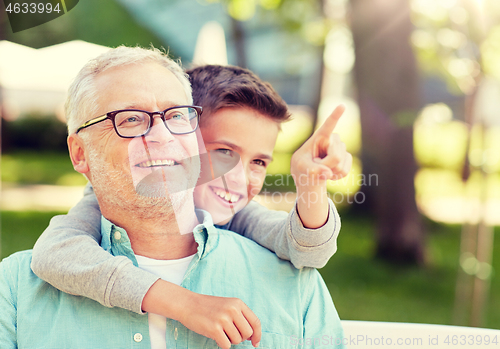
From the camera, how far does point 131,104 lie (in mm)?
1352

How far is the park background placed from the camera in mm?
2992

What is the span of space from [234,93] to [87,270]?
74 centimetres

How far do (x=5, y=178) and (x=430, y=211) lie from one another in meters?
7.23

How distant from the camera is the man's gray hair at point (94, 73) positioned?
1.41 m

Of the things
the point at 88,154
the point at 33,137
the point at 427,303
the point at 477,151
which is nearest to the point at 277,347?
the point at 88,154

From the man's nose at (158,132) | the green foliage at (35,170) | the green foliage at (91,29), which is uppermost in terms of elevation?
the green foliage at (91,29)

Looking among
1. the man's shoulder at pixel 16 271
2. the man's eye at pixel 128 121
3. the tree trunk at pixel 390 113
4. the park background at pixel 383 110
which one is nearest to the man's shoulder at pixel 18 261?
the man's shoulder at pixel 16 271

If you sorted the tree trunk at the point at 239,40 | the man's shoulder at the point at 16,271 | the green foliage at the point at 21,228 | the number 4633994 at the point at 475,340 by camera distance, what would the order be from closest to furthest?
the man's shoulder at the point at 16,271
the number 4633994 at the point at 475,340
the green foliage at the point at 21,228
the tree trunk at the point at 239,40

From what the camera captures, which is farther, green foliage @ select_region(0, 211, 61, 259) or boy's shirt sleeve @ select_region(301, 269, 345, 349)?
green foliage @ select_region(0, 211, 61, 259)

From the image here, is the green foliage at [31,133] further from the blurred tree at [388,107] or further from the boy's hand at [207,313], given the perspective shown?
the boy's hand at [207,313]

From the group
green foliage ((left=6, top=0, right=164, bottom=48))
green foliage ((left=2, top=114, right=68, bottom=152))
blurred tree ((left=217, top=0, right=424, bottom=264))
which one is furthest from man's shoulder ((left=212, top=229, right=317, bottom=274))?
green foliage ((left=2, top=114, right=68, bottom=152))

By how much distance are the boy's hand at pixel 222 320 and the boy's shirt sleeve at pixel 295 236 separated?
237 mm

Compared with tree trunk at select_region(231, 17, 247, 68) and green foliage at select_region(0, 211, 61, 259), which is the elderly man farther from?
tree trunk at select_region(231, 17, 247, 68)

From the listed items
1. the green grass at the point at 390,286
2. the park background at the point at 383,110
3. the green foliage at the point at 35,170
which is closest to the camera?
the park background at the point at 383,110
